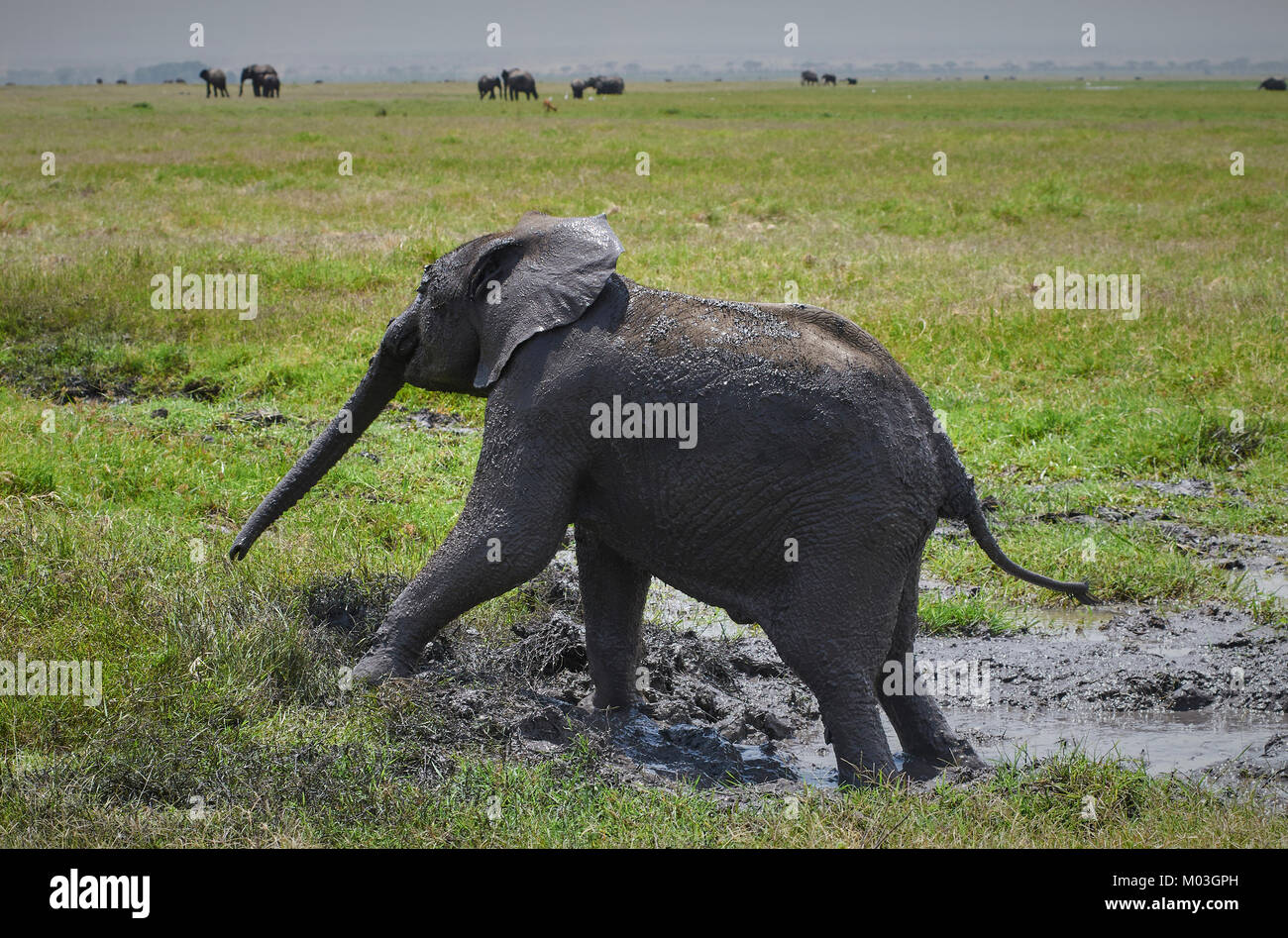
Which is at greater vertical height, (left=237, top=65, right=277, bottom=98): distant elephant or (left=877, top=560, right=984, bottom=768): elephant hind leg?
(left=237, top=65, right=277, bottom=98): distant elephant

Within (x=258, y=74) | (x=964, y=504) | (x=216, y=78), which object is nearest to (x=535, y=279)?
(x=964, y=504)

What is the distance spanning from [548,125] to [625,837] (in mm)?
39499

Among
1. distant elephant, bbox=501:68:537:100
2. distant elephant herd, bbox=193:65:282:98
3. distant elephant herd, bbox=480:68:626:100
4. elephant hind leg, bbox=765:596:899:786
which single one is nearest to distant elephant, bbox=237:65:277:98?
distant elephant herd, bbox=193:65:282:98

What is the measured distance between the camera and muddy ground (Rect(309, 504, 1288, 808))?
5.00 meters

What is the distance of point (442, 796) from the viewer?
14.1 ft

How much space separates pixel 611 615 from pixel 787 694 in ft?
3.58

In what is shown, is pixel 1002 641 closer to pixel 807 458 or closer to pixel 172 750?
pixel 807 458

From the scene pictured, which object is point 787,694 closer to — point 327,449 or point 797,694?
point 797,694

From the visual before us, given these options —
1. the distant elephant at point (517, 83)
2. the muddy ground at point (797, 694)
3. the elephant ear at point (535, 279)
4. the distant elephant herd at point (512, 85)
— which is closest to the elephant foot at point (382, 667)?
the muddy ground at point (797, 694)

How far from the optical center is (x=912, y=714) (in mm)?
5039

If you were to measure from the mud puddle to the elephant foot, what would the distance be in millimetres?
84

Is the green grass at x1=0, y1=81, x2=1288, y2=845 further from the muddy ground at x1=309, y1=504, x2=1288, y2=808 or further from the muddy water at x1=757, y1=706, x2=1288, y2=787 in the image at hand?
the muddy water at x1=757, y1=706, x2=1288, y2=787

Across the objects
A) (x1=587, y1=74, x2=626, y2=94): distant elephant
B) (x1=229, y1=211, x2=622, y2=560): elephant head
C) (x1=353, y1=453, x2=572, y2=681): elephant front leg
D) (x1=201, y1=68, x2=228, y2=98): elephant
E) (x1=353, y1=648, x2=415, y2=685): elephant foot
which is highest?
(x1=587, y1=74, x2=626, y2=94): distant elephant

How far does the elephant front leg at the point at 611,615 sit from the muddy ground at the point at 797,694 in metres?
0.14
